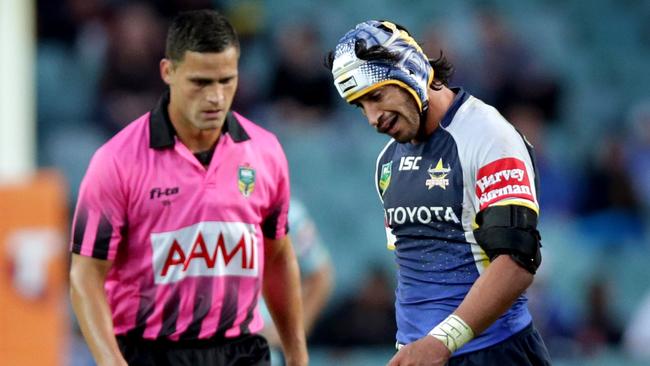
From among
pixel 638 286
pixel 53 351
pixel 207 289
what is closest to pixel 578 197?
pixel 638 286

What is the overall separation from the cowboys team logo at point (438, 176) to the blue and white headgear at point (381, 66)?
0.22 m

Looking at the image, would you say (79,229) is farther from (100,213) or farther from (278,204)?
(278,204)

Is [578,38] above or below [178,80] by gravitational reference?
above

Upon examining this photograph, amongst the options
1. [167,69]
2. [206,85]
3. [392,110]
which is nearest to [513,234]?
[392,110]

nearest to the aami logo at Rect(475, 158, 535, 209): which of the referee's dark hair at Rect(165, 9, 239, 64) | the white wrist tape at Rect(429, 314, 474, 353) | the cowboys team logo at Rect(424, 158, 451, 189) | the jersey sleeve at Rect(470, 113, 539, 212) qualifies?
the jersey sleeve at Rect(470, 113, 539, 212)

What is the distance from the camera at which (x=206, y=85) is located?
5.44 m

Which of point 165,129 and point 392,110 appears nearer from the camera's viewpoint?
point 392,110

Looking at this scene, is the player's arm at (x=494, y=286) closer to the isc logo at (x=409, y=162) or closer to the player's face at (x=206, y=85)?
the isc logo at (x=409, y=162)

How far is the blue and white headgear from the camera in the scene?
477 cm

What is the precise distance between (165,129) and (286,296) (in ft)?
3.04

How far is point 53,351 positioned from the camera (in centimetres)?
882

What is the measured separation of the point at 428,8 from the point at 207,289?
7936mm

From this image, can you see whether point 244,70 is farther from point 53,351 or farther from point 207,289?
point 207,289

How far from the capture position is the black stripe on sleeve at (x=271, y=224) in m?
5.75
